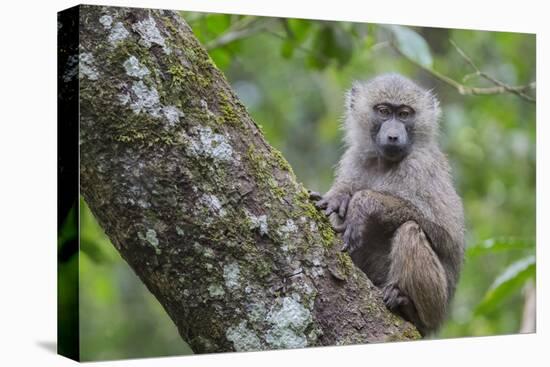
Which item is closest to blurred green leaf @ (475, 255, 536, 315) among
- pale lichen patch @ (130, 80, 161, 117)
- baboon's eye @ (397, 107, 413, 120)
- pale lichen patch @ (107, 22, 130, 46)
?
baboon's eye @ (397, 107, 413, 120)

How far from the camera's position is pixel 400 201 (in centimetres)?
600

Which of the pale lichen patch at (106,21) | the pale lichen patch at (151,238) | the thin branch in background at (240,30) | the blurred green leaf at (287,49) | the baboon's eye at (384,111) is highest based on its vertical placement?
the thin branch in background at (240,30)

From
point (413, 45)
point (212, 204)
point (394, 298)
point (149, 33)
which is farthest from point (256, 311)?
point (413, 45)

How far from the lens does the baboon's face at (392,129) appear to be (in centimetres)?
636

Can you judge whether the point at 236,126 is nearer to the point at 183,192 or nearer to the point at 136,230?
the point at 183,192

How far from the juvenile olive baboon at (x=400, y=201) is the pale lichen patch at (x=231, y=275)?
0.98 meters

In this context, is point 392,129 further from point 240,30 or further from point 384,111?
point 240,30

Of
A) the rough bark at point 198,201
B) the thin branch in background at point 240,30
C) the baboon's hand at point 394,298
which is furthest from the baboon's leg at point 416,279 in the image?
the thin branch in background at point 240,30

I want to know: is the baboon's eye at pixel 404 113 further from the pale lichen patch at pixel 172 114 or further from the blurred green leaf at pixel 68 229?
the blurred green leaf at pixel 68 229

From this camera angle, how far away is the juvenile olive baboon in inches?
224

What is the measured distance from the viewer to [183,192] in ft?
15.0

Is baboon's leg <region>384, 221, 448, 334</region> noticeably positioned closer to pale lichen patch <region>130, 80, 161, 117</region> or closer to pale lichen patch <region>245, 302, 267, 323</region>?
pale lichen patch <region>245, 302, 267, 323</region>

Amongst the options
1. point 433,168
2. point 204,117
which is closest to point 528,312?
point 433,168

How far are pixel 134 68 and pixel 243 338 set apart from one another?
171cm
